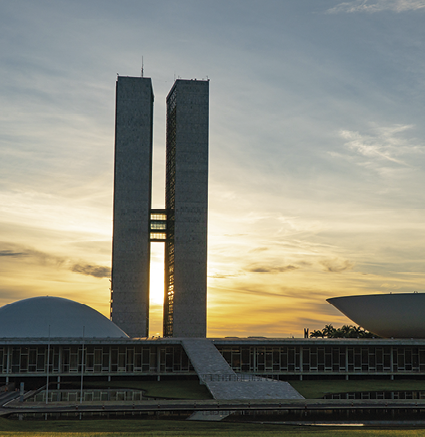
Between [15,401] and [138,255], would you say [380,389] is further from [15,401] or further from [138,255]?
[138,255]

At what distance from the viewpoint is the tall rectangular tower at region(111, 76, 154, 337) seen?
119 m

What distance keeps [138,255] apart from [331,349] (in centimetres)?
5832

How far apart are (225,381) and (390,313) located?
99.2 feet

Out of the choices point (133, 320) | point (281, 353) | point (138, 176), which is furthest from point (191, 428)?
point (138, 176)

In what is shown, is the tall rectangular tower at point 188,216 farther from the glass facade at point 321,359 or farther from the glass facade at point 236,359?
the glass facade at point 236,359

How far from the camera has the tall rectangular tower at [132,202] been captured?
118562mm

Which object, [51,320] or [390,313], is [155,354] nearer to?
[51,320]

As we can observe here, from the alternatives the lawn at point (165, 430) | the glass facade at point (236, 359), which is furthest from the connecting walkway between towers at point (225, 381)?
the lawn at point (165, 430)

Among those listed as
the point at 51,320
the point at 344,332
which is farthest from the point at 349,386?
the point at 344,332

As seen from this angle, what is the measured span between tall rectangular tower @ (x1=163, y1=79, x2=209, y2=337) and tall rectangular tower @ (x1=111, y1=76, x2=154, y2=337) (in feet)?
19.1

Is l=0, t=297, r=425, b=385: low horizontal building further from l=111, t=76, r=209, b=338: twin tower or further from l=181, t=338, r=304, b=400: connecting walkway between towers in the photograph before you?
l=111, t=76, r=209, b=338: twin tower

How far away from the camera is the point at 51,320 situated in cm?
7269

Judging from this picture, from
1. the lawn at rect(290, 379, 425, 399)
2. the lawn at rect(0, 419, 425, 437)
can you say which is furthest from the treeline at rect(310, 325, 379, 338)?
the lawn at rect(0, 419, 425, 437)

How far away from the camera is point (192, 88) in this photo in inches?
4980
